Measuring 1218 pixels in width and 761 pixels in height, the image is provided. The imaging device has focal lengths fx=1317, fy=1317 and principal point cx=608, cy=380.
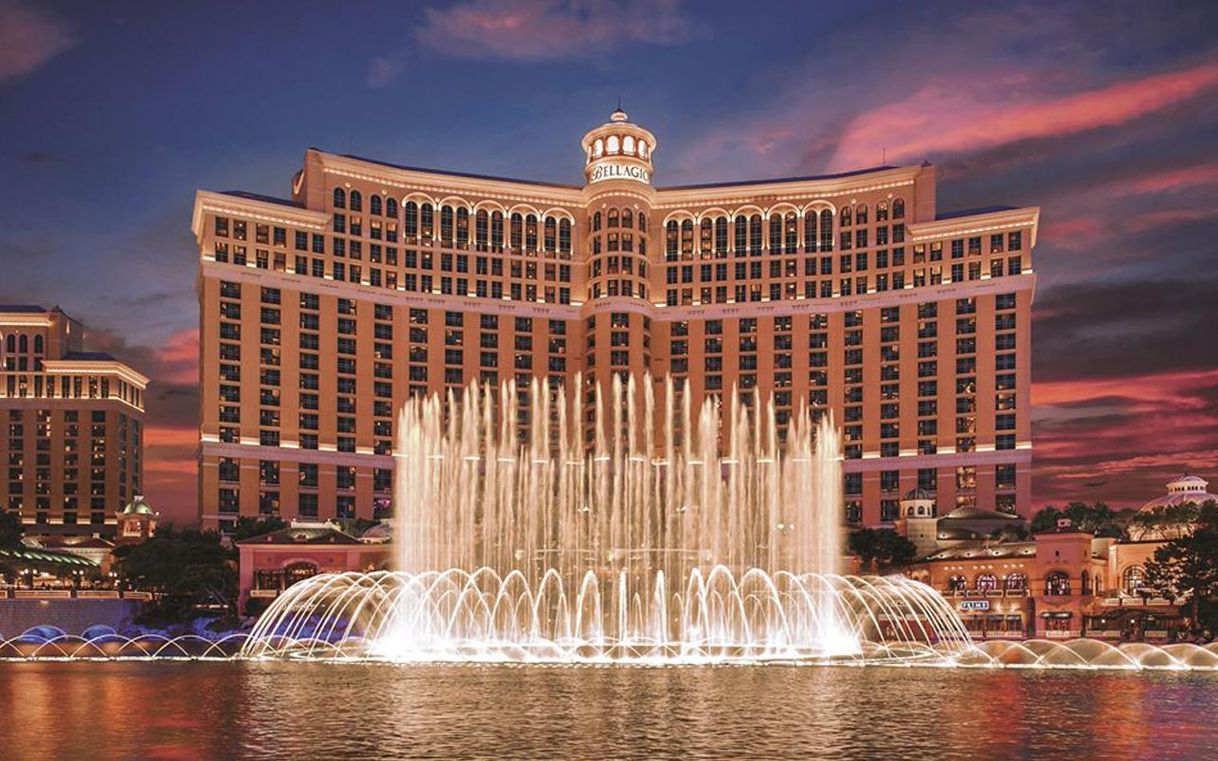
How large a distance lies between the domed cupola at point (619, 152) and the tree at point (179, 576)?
204 ft

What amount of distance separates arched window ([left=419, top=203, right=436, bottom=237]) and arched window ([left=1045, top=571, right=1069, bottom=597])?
73034 millimetres

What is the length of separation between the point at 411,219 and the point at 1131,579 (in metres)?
78.2

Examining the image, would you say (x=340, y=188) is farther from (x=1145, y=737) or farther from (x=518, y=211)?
(x=1145, y=737)

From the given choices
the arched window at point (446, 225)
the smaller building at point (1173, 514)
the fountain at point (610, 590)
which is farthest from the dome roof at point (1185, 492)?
the arched window at point (446, 225)

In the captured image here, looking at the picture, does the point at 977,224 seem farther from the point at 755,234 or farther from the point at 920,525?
the point at 920,525

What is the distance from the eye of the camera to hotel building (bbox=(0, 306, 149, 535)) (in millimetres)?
174375

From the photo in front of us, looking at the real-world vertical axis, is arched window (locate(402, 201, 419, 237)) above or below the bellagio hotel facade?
above

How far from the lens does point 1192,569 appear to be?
246ft

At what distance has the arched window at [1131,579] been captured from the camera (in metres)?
86.8

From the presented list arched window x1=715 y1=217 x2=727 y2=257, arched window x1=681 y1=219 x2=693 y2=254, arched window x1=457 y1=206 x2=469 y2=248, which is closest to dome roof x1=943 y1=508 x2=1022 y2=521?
arched window x1=715 y1=217 x2=727 y2=257

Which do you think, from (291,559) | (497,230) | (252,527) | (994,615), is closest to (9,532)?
(252,527)

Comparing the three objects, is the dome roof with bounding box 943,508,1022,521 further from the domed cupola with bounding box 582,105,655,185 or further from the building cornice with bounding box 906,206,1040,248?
the domed cupola with bounding box 582,105,655,185

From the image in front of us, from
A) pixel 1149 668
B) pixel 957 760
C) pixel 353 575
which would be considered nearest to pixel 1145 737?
pixel 957 760

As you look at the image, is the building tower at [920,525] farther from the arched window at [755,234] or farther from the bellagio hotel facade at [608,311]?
the arched window at [755,234]
